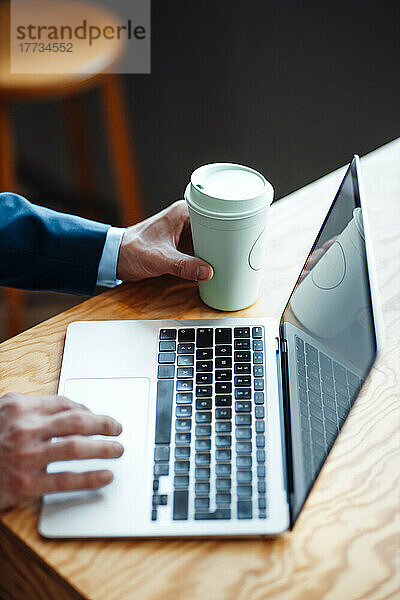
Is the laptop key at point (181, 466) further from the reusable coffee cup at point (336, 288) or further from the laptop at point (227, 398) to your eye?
the reusable coffee cup at point (336, 288)

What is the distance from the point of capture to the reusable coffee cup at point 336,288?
2.02 feet

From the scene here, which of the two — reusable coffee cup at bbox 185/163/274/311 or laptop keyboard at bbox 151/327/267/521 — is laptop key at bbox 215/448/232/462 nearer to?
laptop keyboard at bbox 151/327/267/521

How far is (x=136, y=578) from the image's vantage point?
Answer: 567 mm

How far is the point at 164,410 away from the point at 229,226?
22 centimetres

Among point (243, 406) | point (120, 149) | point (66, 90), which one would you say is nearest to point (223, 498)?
point (243, 406)

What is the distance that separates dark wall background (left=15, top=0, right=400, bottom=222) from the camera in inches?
86.8

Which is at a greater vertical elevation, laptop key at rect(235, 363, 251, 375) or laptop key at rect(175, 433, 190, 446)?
laptop key at rect(235, 363, 251, 375)

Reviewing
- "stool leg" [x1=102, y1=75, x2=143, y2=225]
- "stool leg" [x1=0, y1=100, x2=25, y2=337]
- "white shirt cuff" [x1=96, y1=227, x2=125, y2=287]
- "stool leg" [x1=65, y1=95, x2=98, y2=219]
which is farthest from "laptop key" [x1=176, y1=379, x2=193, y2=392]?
"stool leg" [x1=65, y1=95, x2=98, y2=219]

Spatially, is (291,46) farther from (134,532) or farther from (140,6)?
(134,532)

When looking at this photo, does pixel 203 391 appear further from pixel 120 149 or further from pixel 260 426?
pixel 120 149

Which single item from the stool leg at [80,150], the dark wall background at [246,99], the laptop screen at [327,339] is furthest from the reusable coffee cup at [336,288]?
the dark wall background at [246,99]

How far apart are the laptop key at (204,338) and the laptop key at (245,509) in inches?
8.8

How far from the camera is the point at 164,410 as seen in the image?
2.31ft

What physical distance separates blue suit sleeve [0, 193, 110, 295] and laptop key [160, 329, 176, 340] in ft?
0.49
